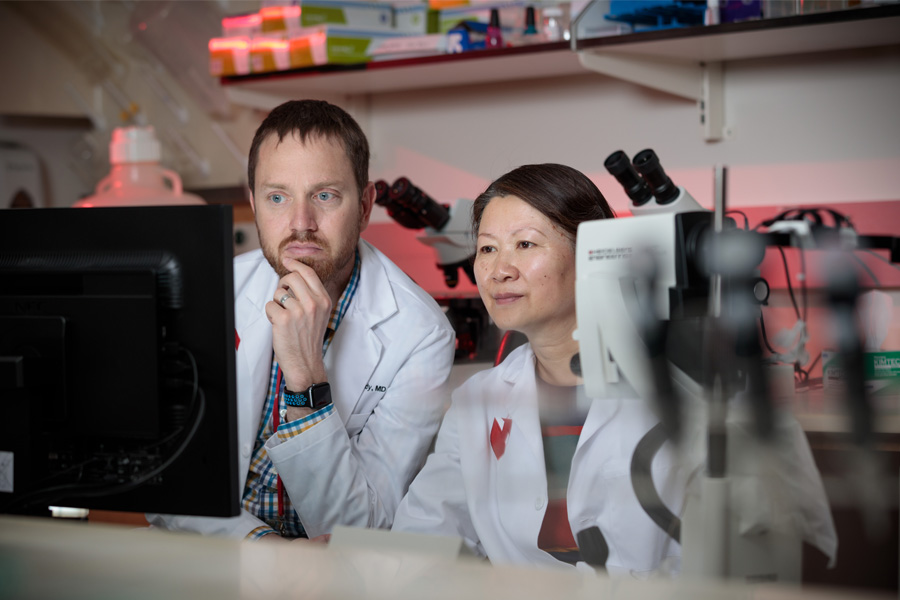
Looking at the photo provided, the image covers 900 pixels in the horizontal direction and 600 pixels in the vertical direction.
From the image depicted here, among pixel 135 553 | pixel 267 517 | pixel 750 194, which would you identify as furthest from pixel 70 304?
pixel 750 194

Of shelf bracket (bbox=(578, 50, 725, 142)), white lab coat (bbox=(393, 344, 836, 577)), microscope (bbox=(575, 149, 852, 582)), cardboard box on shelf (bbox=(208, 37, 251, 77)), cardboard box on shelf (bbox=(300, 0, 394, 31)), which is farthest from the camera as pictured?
cardboard box on shelf (bbox=(208, 37, 251, 77))

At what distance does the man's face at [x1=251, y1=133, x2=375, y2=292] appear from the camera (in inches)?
55.6

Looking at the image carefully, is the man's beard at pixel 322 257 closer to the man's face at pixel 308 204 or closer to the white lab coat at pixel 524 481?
the man's face at pixel 308 204

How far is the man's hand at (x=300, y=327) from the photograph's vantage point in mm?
1258

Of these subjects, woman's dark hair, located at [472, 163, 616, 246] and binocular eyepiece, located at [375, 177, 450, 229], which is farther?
binocular eyepiece, located at [375, 177, 450, 229]

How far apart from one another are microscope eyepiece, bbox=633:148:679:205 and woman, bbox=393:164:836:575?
0.21 ft

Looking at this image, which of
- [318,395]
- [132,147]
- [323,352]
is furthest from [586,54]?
[132,147]

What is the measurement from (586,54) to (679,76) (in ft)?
0.93

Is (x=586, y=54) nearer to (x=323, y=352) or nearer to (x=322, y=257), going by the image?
(x=322, y=257)

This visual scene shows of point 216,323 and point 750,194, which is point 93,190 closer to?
point 750,194

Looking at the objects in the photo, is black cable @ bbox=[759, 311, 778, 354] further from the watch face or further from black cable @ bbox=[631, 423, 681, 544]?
the watch face

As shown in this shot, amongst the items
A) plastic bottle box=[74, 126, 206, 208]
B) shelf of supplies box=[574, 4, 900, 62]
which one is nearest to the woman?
shelf of supplies box=[574, 4, 900, 62]

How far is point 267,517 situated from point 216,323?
590 millimetres

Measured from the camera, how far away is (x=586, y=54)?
1856mm
